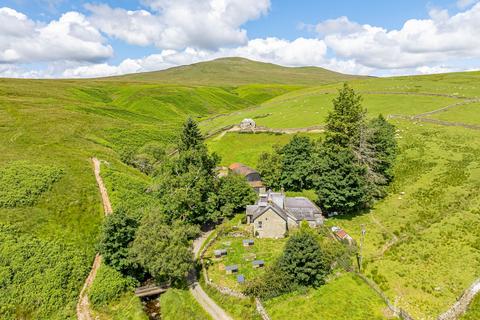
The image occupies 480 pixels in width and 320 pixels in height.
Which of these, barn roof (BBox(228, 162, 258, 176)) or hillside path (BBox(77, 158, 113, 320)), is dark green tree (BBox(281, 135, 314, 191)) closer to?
barn roof (BBox(228, 162, 258, 176))

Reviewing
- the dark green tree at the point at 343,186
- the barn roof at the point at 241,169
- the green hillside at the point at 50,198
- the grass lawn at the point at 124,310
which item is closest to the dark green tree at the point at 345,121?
the dark green tree at the point at 343,186

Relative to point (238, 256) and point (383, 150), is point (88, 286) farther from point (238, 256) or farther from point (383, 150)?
point (383, 150)

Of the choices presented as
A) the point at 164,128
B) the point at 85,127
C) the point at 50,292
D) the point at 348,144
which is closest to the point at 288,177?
the point at 348,144

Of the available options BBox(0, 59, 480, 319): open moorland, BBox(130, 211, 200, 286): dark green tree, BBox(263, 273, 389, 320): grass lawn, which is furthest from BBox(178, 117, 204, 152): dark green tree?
BBox(263, 273, 389, 320): grass lawn

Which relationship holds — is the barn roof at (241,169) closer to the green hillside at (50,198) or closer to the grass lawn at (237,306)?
the green hillside at (50,198)

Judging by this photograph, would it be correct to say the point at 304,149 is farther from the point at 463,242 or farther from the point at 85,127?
the point at 85,127

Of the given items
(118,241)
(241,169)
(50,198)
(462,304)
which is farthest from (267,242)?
(50,198)

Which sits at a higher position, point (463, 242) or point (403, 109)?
point (403, 109)
